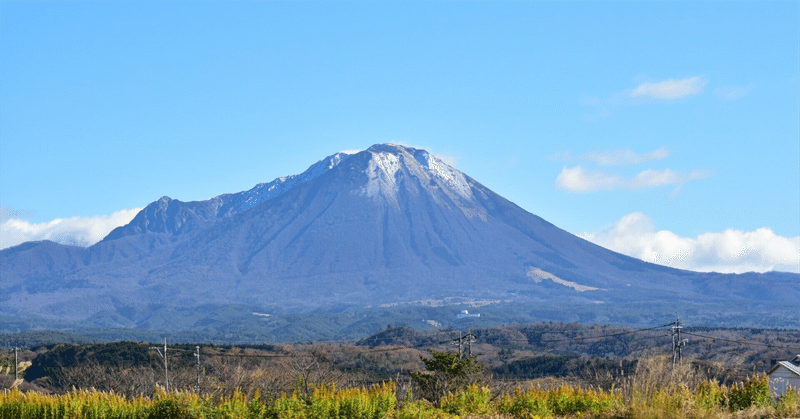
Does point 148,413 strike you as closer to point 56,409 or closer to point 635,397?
point 56,409

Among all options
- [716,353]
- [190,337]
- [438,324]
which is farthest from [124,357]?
[438,324]

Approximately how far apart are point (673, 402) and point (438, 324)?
18691 centimetres

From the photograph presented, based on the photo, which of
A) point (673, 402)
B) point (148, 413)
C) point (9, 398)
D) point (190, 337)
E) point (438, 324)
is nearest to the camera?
point (673, 402)

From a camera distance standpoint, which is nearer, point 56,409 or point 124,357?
point 56,409

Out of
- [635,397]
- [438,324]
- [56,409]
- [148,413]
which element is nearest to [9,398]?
[56,409]

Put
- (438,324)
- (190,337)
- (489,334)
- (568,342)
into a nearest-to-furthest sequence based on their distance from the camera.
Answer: (568,342), (489,334), (190,337), (438,324)

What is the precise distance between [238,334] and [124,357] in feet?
398

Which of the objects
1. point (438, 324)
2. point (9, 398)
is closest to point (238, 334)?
point (438, 324)

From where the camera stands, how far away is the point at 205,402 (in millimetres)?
14883

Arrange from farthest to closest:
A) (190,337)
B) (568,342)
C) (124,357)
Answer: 1. (190,337)
2. (568,342)
3. (124,357)

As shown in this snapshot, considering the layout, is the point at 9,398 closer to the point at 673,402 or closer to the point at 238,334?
the point at 673,402

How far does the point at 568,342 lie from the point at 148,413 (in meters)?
102

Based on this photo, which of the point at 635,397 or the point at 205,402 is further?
the point at 205,402

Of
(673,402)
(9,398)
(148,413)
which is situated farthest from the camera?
(9,398)
